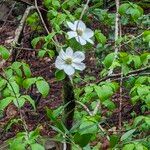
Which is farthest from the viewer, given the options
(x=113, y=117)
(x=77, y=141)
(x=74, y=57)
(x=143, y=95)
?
(x=113, y=117)

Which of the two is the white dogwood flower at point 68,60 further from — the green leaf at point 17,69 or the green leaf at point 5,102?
the green leaf at point 17,69

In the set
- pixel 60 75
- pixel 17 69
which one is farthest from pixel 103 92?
pixel 17 69

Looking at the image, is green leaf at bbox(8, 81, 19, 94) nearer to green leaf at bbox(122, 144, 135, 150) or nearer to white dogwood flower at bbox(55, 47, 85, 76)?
white dogwood flower at bbox(55, 47, 85, 76)

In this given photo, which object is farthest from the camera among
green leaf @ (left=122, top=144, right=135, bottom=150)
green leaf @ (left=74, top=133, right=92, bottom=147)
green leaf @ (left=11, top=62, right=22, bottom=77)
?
green leaf @ (left=11, top=62, right=22, bottom=77)

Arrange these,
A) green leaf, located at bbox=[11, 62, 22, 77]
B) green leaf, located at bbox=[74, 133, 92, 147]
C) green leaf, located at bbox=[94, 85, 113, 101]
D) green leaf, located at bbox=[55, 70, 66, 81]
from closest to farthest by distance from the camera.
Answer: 1. green leaf, located at bbox=[74, 133, 92, 147]
2. green leaf, located at bbox=[55, 70, 66, 81]
3. green leaf, located at bbox=[94, 85, 113, 101]
4. green leaf, located at bbox=[11, 62, 22, 77]

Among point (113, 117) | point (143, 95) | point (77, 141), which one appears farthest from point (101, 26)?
point (77, 141)

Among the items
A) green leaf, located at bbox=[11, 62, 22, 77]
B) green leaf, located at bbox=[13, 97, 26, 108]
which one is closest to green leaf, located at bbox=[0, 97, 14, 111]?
green leaf, located at bbox=[13, 97, 26, 108]

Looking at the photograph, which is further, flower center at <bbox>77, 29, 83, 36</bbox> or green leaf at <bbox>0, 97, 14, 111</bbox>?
green leaf at <bbox>0, 97, 14, 111</bbox>

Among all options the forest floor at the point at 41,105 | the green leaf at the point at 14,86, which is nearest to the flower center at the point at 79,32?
the green leaf at the point at 14,86

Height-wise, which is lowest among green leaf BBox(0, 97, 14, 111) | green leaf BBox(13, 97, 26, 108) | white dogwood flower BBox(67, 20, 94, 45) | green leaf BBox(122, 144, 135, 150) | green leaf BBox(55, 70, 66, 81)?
green leaf BBox(122, 144, 135, 150)

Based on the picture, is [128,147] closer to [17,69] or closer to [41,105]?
[17,69]

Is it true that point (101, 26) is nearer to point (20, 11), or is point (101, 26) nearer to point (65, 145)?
point (20, 11)
